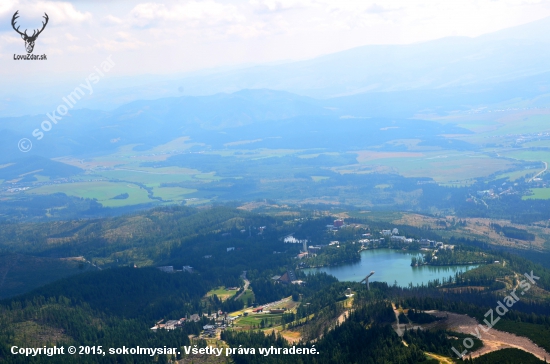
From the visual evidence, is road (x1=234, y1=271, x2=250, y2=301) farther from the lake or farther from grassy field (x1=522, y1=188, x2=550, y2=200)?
grassy field (x1=522, y1=188, x2=550, y2=200)

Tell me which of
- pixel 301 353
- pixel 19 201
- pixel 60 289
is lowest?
pixel 301 353

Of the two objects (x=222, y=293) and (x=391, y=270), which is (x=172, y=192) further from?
(x=391, y=270)

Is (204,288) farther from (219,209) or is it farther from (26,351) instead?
(219,209)

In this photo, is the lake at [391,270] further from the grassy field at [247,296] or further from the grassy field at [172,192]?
the grassy field at [172,192]

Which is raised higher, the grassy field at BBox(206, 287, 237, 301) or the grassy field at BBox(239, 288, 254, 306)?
the grassy field at BBox(206, 287, 237, 301)

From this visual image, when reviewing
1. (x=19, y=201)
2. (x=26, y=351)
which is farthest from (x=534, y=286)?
(x=19, y=201)

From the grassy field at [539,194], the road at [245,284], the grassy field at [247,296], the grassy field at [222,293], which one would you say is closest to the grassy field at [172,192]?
the grassy field at [539,194]

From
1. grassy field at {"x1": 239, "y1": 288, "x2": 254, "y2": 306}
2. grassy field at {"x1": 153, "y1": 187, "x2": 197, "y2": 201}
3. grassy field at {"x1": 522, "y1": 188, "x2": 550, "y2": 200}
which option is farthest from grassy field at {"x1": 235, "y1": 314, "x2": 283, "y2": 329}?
grassy field at {"x1": 153, "y1": 187, "x2": 197, "y2": 201}
